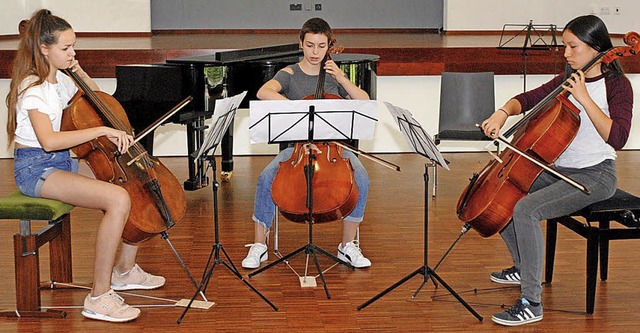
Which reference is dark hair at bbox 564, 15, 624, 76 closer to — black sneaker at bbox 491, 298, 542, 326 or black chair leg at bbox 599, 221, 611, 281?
black chair leg at bbox 599, 221, 611, 281

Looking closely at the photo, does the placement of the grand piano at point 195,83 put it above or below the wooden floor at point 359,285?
above

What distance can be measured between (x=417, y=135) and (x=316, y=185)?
0.65 meters

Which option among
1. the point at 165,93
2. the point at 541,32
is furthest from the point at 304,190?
the point at 541,32

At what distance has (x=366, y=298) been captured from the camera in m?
3.88

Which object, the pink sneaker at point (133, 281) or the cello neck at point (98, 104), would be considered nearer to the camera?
the cello neck at point (98, 104)

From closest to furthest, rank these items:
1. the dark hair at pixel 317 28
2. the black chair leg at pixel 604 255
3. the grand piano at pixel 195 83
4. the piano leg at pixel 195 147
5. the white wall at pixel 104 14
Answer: the black chair leg at pixel 604 255 < the dark hair at pixel 317 28 < the grand piano at pixel 195 83 < the piano leg at pixel 195 147 < the white wall at pixel 104 14

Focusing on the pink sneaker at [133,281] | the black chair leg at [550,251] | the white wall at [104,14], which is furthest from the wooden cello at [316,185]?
the white wall at [104,14]

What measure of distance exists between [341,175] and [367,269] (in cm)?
54

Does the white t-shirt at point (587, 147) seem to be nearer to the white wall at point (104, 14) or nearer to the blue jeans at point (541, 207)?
the blue jeans at point (541, 207)

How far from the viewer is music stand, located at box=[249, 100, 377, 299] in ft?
12.2

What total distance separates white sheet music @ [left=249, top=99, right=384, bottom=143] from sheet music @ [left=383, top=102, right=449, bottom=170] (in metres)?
0.22

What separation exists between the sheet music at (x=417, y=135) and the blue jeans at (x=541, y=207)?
37 centimetres

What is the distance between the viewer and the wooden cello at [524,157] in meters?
3.45

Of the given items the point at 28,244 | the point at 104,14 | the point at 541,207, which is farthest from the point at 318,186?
the point at 104,14
